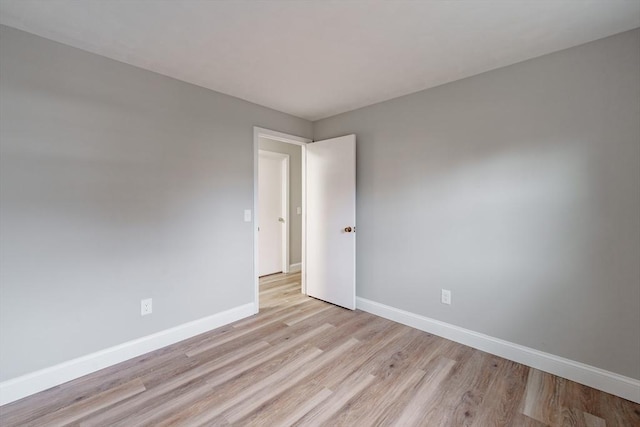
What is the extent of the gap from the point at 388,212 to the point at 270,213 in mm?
2423

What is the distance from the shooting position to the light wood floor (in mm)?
1594

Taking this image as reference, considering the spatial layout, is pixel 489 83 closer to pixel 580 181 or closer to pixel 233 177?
pixel 580 181

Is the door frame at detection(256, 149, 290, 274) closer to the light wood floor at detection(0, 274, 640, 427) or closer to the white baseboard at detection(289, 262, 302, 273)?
the white baseboard at detection(289, 262, 302, 273)

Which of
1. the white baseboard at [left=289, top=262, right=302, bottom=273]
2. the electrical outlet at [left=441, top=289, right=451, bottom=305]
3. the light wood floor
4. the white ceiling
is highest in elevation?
the white ceiling

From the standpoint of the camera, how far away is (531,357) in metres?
2.09

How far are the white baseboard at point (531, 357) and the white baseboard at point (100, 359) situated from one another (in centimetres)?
192

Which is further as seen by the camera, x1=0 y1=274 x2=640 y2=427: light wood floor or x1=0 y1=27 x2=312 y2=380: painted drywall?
x1=0 y1=27 x2=312 y2=380: painted drywall

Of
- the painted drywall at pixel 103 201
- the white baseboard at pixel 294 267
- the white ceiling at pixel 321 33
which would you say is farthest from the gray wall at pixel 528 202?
the white baseboard at pixel 294 267

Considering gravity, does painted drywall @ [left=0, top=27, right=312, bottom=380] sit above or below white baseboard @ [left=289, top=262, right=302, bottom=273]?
above

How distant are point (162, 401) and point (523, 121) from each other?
3264 mm

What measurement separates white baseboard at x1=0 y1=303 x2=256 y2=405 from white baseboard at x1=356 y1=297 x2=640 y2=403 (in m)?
1.92

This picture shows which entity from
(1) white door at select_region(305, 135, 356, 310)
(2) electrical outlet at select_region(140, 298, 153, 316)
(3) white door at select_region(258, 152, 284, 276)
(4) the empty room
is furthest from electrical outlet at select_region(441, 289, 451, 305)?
(3) white door at select_region(258, 152, 284, 276)

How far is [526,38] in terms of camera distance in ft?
6.03

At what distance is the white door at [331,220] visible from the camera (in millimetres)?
3166
